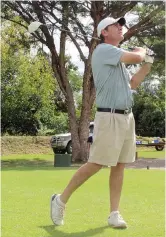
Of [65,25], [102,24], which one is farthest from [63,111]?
[102,24]

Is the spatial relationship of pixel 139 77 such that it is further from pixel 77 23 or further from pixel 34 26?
pixel 77 23

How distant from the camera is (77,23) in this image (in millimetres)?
19656

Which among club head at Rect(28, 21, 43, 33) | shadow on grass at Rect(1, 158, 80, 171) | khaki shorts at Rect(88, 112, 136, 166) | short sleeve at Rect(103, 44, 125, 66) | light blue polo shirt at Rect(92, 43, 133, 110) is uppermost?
club head at Rect(28, 21, 43, 33)

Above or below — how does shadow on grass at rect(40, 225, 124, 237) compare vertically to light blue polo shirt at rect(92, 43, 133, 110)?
below

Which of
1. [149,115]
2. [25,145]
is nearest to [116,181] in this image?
[25,145]

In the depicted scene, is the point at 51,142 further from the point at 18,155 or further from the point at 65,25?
the point at 65,25

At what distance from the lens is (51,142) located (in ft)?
87.6

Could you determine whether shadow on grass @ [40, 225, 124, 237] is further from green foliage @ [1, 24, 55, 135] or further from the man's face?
green foliage @ [1, 24, 55, 135]

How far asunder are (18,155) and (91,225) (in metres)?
22.6

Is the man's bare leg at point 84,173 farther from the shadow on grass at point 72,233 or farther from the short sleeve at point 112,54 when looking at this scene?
the short sleeve at point 112,54

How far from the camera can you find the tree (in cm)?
1966

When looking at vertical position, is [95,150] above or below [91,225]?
above

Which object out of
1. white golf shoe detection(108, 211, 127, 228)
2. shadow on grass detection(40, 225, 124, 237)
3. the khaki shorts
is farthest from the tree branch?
shadow on grass detection(40, 225, 124, 237)

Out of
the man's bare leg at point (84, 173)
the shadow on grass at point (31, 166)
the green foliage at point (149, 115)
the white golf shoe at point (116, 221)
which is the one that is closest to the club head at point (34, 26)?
the man's bare leg at point (84, 173)
